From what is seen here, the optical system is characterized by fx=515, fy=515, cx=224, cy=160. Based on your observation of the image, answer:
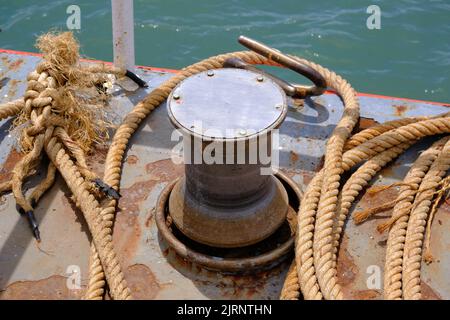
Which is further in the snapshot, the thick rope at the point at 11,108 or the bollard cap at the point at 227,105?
the thick rope at the point at 11,108

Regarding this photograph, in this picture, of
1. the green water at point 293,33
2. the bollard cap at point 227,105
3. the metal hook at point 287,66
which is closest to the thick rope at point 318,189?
the metal hook at point 287,66

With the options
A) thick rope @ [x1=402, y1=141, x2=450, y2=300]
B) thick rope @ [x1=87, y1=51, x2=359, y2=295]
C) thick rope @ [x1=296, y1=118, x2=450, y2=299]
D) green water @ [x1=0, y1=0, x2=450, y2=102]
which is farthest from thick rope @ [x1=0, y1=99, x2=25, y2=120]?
green water @ [x1=0, y1=0, x2=450, y2=102]

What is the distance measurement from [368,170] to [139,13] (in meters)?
4.63

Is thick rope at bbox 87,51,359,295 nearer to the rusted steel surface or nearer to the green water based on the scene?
the rusted steel surface

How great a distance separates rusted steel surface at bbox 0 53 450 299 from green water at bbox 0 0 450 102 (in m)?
2.45

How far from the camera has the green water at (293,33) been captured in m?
5.89

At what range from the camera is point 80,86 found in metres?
3.41

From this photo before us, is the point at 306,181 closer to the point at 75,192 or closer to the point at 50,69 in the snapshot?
the point at 75,192

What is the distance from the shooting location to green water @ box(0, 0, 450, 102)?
5895 mm

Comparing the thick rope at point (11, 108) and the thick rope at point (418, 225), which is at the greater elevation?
the thick rope at point (11, 108)

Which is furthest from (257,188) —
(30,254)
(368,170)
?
(30,254)

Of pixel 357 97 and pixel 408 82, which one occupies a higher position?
pixel 357 97

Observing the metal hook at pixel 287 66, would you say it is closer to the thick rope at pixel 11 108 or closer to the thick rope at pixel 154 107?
the thick rope at pixel 154 107

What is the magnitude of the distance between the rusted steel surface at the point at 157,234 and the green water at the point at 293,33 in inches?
96.3
